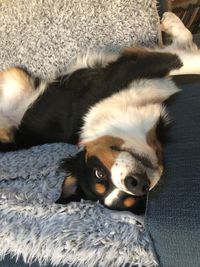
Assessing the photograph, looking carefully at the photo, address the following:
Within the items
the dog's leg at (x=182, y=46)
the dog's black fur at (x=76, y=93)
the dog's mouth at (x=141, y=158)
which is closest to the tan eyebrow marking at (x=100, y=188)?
the dog's mouth at (x=141, y=158)

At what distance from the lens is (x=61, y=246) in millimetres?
1294

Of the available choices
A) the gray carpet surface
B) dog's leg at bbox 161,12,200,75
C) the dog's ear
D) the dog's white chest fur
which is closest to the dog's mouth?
the dog's white chest fur

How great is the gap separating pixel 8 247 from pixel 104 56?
101 cm

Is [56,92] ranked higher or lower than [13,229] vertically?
higher

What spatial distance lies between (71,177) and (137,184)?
1.17ft

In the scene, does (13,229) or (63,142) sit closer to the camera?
(13,229)

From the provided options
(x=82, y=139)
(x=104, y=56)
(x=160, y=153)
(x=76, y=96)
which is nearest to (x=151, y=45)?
(x=104, y=56)

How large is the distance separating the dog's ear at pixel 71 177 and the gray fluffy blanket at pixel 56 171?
0.17 feet

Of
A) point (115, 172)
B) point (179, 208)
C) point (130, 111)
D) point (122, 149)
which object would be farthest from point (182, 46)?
point (179, 208)

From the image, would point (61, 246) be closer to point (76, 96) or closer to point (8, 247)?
point (8, 247)

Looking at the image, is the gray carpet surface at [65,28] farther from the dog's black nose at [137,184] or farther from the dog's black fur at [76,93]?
the dog's black nose at [137,184]

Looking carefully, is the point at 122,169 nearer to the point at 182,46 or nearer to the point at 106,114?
the point at 106,114

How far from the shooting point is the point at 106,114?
177cm

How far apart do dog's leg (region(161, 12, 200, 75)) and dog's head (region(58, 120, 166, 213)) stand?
0.40 m
